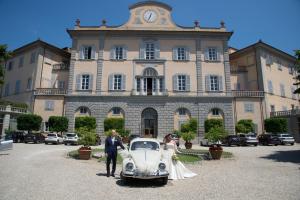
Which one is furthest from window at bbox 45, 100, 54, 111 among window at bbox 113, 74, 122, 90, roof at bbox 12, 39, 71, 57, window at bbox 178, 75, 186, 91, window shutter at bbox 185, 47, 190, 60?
window shutter at bbox 185, 47, 190, 60

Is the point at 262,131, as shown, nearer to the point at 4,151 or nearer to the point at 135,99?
the point at 135,99

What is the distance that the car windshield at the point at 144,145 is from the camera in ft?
28.1

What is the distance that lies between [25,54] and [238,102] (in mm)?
33225

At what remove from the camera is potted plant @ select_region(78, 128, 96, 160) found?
1335 cm

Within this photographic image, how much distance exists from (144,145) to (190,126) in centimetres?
1846

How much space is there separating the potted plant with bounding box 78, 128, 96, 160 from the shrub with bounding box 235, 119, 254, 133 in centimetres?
Answer: 2118

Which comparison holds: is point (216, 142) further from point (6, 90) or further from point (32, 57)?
point (6, 90)

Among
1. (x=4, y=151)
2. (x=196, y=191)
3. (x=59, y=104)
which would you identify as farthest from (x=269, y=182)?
(x=59, y=104)

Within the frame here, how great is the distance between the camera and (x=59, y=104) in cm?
3020

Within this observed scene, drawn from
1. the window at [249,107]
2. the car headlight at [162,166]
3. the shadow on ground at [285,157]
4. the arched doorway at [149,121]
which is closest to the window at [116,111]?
the arched doorway at [149,121]

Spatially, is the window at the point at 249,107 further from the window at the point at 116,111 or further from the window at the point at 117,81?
the window at the point at 117,81

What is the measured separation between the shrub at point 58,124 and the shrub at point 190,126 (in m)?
14.8

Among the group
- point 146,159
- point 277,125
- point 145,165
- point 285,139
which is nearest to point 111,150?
point 146,159

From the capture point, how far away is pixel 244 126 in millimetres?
29062
